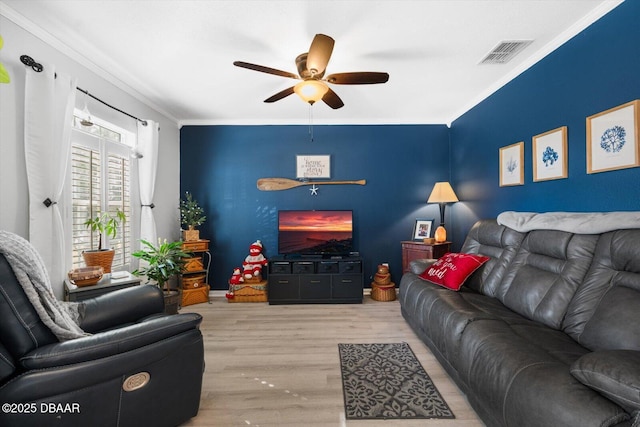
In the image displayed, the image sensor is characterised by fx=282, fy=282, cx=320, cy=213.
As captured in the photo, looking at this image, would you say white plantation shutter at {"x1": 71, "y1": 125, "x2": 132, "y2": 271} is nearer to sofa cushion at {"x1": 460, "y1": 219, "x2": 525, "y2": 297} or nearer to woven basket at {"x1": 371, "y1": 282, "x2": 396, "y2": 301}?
woven basket at {"x1": 371, "y1": 282, "x2": 396, "y2": 301}

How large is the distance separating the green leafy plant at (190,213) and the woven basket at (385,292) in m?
2.63

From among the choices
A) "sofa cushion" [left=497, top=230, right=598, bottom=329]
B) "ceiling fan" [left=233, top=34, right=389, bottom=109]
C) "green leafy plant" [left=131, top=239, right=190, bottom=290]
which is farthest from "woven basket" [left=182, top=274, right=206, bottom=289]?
"sofa cushion" [left=497, top=230, right=598, bottom=329]

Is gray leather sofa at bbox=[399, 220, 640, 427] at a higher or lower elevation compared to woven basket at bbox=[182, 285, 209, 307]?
higher

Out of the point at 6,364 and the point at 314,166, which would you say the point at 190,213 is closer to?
the point at 314,166

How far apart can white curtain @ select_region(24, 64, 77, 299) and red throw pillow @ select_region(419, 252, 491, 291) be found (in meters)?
3.12

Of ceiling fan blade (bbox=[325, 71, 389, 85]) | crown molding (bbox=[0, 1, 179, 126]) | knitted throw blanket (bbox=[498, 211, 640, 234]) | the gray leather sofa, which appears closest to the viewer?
the gray leather sofa

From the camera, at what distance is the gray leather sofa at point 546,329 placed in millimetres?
1023

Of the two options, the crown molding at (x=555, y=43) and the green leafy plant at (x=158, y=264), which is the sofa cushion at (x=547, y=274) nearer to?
the crown molding at (x=555, y=43)

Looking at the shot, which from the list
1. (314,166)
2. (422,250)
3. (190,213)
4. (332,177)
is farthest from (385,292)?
(190,213)

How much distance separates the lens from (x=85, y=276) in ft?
7.07

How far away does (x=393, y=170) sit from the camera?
4305 mm

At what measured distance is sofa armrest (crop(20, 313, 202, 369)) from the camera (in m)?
1.19

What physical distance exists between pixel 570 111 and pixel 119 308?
3.62 m

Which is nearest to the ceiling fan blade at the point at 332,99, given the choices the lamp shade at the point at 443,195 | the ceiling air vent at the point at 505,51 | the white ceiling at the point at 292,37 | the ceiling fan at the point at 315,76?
Answer: the ceiling fan at the point at 315,76
